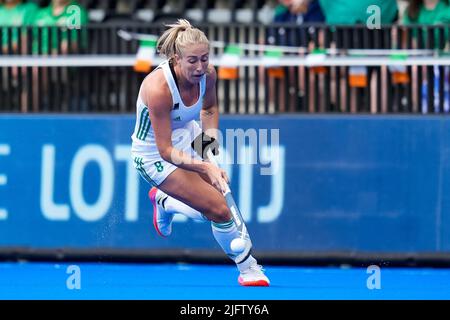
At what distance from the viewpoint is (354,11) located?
1409cm

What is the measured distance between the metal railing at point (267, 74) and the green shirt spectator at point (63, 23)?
14mm

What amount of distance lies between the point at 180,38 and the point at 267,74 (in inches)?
145

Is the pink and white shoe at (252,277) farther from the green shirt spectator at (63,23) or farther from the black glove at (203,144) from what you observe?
A: the green shirt spectator at (63,23)

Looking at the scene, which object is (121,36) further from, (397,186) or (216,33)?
(397,186)

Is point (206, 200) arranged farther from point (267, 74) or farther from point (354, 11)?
point (354, 11)

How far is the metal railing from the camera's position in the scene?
540 inches

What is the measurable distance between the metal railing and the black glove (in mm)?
2717

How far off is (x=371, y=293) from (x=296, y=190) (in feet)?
8.42

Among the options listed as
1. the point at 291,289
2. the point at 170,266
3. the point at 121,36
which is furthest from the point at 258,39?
the point at 291,289

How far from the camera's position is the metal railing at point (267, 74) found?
1372 centimetres

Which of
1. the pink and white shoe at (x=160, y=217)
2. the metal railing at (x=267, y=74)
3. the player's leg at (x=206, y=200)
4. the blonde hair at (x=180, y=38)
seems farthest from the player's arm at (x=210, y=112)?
the metal railing at (x=267, y=74)

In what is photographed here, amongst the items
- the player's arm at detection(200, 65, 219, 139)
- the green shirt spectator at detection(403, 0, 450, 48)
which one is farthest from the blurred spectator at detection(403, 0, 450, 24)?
the player's arm at detection(200, 65, 219, 139)

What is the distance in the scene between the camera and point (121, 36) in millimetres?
14125

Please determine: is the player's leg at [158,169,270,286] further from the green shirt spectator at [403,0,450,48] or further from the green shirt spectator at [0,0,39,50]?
the green shirt spectator at [0,0,39,50]
